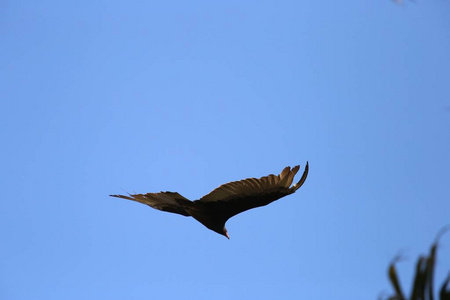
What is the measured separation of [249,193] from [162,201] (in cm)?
203

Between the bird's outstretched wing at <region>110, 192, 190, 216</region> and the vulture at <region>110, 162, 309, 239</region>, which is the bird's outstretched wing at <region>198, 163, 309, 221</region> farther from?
the bird's outstretched wing at <region>110, 192, 190, 216</region>

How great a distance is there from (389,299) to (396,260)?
0.38 metres

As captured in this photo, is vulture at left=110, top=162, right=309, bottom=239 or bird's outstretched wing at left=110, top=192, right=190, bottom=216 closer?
vulture at left=110, top=162, right=309, bottom=239

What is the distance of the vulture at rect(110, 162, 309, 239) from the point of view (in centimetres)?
1041

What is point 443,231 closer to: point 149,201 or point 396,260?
point 396,260

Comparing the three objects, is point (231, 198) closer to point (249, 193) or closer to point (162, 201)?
point (249, 193)

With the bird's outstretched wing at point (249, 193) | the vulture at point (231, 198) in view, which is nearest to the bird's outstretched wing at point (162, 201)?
the vulture at point (231, 198)

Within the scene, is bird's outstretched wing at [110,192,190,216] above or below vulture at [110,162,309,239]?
above

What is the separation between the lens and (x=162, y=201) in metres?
11.7

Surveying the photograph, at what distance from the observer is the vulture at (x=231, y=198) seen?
10.4 metres

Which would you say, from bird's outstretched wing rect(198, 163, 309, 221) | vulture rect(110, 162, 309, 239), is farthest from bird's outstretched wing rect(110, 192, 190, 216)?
bird's outstretched wing rect(198, 163, 309, 221)

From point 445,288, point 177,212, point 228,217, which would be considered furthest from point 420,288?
point 177,212

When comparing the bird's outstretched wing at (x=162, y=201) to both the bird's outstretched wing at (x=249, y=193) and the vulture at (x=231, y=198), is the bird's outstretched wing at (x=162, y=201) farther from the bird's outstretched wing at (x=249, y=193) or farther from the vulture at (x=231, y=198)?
the bird's outstretched wing at (x=249, y=193)

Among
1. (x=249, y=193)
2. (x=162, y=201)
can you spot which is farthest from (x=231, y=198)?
(x=162, y=201)
